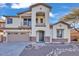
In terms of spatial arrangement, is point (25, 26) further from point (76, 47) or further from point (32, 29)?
point (76, 47)

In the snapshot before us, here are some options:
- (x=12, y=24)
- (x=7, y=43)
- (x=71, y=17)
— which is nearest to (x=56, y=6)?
(x=71, y=17)

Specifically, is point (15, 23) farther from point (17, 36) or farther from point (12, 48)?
point (12, 48)

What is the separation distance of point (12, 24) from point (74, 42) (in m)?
0.97

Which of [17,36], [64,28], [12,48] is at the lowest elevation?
[12,48]

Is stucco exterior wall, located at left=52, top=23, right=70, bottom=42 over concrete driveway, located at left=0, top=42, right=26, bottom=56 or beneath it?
over

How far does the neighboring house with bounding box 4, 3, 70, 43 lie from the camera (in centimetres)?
345

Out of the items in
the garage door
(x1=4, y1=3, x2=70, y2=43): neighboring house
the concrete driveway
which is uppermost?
(x1=4, y1=3, x2=70, y2=43): neighboring house

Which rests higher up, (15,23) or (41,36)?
(15,23)

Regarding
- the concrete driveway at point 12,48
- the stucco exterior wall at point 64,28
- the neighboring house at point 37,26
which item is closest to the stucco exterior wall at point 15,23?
the neighboring house at point 37,26

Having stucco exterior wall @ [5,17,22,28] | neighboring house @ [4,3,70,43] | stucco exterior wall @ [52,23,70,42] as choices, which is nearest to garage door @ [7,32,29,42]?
neighboring house @ [4,3,70,43]

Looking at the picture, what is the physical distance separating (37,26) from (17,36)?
1.14 ft

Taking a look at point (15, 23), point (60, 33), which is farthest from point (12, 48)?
point (60, 33)

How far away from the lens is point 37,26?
11.4ft

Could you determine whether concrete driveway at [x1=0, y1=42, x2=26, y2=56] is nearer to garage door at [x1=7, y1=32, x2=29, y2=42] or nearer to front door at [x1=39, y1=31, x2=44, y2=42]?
garage door at [x1=7, y1=32, x2=29, y2=42]
